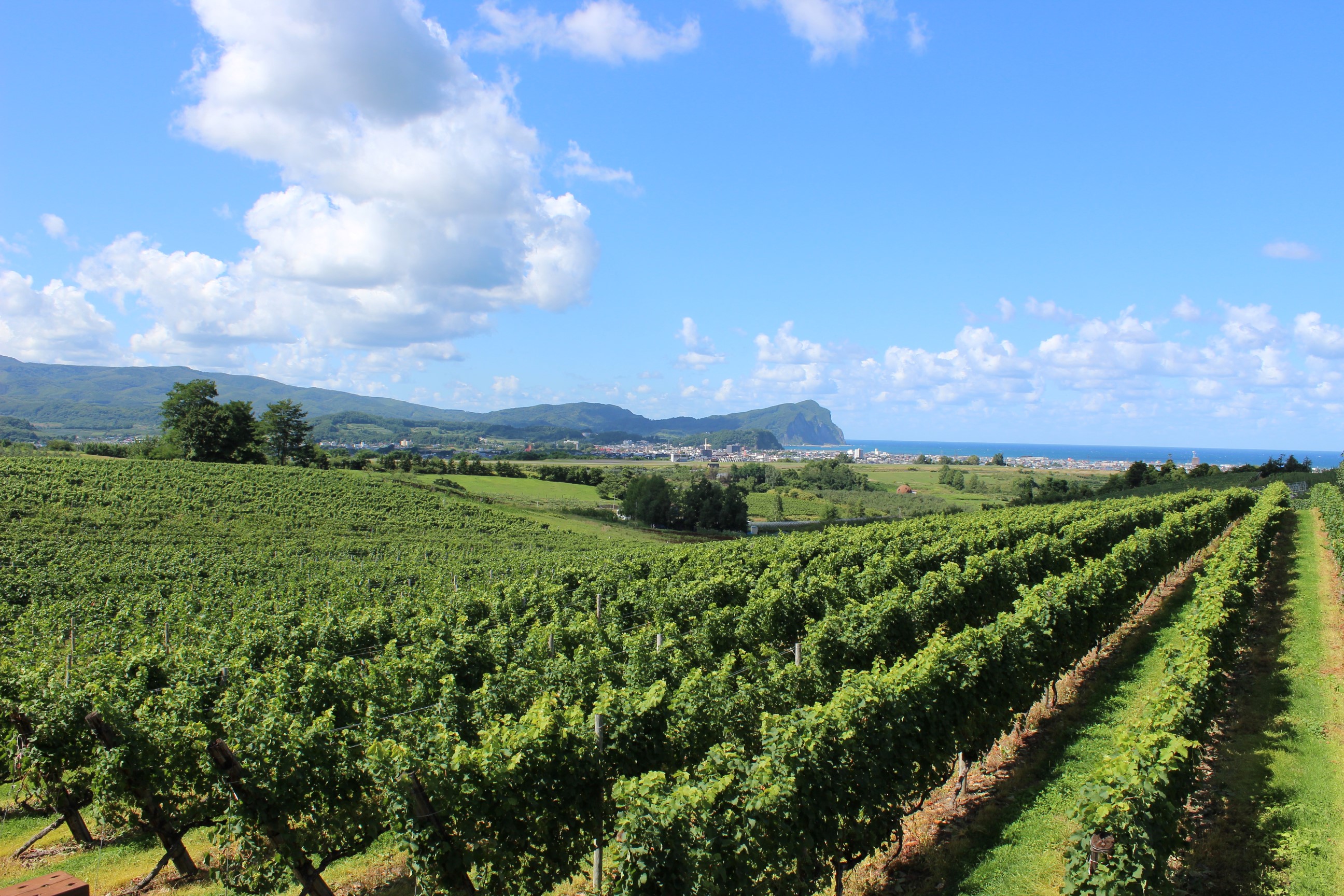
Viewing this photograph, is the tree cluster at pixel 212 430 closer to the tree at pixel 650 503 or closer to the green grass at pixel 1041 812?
the tree at pixel 650 503

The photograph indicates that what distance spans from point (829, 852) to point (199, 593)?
2579cm

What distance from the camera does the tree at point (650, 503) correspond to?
268 feet

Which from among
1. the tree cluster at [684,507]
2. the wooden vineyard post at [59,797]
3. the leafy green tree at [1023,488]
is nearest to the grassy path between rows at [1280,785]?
the wooden vineyard post at [59,797]

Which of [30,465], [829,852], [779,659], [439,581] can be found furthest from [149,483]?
[829,852]

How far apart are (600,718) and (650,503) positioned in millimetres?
73422

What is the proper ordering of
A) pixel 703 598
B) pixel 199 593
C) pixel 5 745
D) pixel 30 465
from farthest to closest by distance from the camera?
pixel 30 465 → pixel 199 593 → pixel 703 598 → pixel 5 745

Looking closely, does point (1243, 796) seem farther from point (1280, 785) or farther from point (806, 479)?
point (806, 479)

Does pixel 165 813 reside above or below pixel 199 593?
above

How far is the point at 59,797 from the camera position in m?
9.00

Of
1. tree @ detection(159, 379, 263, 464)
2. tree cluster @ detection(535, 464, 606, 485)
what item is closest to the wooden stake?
tree @ detection(159, 379, 263, 464)

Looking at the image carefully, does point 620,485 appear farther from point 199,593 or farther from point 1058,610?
point 1058,610

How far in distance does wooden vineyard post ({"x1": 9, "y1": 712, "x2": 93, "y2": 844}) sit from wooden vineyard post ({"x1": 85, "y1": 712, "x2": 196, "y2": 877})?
877mm

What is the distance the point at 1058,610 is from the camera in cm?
1416

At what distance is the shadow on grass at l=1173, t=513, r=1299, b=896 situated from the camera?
26.8 ft
